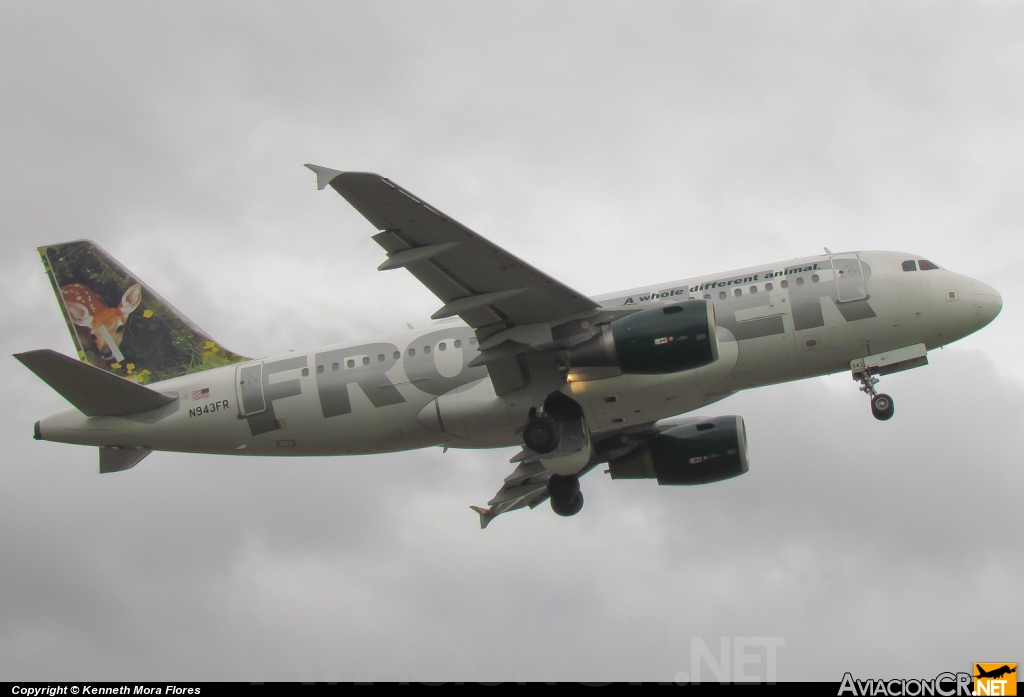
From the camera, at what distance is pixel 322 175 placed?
2423 cm

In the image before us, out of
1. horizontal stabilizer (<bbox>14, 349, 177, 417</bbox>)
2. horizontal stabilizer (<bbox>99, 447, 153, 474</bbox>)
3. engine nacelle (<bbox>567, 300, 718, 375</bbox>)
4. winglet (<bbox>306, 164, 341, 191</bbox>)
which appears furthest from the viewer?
horizontal stabilizer (<bbox>99, 447, 153, 474</bbox>)

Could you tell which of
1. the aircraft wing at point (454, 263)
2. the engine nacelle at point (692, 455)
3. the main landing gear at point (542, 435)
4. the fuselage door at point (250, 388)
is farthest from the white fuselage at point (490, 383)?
the engine nacelle at point (692, 455)

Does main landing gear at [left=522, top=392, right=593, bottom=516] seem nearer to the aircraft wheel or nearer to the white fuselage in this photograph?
the white fuselage

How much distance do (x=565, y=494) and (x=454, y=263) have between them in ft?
35.8

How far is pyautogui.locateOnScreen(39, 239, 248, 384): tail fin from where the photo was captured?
34562mm

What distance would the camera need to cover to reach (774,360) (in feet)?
97.9

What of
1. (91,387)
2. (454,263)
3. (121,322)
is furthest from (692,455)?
(121,322)

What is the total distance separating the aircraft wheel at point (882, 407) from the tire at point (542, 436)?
9.29 metres

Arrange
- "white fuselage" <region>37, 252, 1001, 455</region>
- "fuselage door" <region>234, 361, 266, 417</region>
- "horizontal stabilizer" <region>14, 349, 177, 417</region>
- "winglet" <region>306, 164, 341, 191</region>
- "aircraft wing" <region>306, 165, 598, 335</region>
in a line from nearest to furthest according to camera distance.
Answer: "winglet" <region>306, 164, 341, 191</region> < "aircraft wing" <region>306, 165, 598, 335</region> < "horizontal stabilizer" <region>14, 349, 177, 417</region> < "white fuselage" <region>37, 252, 1001, 455</region> < "fuselage door" <region>234, 361, 266, 417</region>

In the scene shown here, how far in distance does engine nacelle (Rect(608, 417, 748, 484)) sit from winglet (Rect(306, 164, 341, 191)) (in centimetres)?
1590

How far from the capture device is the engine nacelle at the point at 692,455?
114 ft

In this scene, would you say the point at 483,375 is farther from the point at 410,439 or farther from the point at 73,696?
the point at 73,696

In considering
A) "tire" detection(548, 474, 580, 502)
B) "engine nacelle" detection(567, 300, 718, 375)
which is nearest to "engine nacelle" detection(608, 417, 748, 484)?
"tire" detection(548, 474, 580, 502)

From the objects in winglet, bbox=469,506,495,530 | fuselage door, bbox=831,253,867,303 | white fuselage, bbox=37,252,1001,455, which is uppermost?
fuselage door, bbox=831,253,867,303
